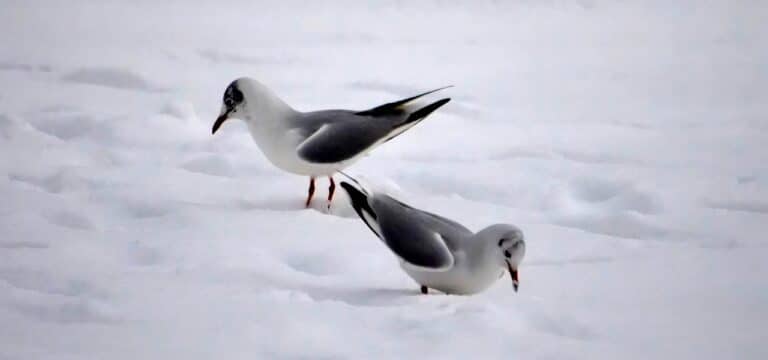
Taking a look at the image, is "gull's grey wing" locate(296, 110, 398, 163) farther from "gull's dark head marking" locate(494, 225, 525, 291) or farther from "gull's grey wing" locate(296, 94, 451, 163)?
"gull's dark head marking" locate(494, 225, 525, 291)

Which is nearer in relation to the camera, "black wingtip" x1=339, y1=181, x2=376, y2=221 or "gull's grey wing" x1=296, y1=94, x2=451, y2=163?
"black wingtip" x1=339, y1=181, x2=376, y2=221

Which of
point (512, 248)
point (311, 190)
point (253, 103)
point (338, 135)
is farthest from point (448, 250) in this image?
point (253, 103)

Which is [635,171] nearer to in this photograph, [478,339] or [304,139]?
[304,139]

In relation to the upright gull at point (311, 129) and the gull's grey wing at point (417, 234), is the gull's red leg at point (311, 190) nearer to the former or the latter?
the upright gull at point (311, 129)

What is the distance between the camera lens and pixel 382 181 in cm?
502

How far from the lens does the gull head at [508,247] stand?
11.4ft

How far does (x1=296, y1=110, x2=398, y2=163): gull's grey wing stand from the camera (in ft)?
15.0

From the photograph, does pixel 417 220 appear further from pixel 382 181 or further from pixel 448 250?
pixel 382 181

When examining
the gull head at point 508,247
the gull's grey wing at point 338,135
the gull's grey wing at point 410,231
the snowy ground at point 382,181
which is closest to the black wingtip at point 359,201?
the gull's grey wing at point 410,231

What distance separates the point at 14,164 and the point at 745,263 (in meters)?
3.04

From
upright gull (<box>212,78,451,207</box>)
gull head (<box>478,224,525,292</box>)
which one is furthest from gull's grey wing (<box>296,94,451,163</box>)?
gull head (<box>478,224,525,292</box>)

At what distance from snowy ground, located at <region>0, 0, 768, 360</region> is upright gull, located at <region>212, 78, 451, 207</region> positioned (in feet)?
0.70

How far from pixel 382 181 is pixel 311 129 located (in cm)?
50

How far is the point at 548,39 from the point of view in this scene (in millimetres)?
8320
